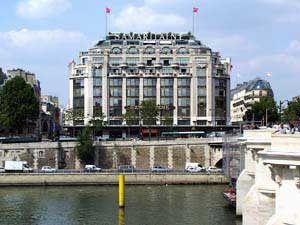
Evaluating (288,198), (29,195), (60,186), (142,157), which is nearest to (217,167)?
(142,157)

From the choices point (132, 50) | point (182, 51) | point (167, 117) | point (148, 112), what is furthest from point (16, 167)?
point (182, 51)

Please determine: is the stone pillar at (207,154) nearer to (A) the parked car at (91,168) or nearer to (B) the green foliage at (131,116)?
(A) the parked car at (91,168)

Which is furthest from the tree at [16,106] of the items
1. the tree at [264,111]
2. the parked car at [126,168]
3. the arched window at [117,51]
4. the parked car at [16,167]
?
the tree at [264,111]

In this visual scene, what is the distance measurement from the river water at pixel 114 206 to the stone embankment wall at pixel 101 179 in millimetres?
2795

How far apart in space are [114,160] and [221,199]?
39528 millimetres

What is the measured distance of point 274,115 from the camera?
16038 centimetres

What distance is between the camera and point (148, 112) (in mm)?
138875

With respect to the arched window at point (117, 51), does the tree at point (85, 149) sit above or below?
below

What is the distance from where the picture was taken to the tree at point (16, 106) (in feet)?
423

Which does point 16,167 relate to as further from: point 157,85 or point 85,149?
point 157,85

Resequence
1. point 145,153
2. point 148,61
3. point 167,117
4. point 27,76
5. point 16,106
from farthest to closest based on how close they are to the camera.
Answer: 1. point 27,76
2. point 148,61
3. point 167,117
4. point 16,106
5. point 145,153

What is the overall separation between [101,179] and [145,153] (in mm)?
17577

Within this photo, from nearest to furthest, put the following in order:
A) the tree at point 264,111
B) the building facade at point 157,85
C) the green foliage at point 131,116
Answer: the green foliage at point 131,116 → the building facade at point 157,85 → the tree at point 264,111

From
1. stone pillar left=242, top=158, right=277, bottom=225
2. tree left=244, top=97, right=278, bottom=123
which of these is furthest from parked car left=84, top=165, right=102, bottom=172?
stone pillar left=242, top=158, right=277, bottom=225
